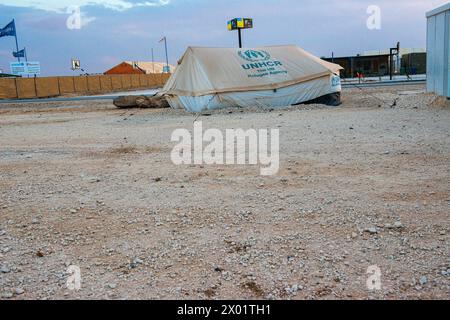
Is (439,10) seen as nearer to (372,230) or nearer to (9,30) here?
(372,230)

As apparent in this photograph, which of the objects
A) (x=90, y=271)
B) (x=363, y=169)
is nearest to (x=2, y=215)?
(x=90, y=271)

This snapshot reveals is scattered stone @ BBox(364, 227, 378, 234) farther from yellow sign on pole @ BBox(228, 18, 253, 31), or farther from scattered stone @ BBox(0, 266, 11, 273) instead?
yellow sign on pole @ BBox(228, 18, 253, 31)

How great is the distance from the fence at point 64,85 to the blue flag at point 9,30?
11.4 metres

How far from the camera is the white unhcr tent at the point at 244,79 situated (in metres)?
17.0

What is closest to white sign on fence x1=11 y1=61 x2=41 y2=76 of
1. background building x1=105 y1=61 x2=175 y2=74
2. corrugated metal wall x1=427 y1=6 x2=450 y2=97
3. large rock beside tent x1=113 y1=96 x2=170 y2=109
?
background building x1=105 y1=61 x2=175 y2=74

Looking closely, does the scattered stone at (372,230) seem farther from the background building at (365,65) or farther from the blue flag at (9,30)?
the blue flag at (9,30)

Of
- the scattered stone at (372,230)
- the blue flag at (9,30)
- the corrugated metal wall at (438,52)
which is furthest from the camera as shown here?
the blue flag at (9,30)

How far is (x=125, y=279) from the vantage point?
3.29 metres

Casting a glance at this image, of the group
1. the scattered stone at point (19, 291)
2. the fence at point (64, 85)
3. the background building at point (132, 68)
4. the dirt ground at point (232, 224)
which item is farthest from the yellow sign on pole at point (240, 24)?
the background building at point (132, 68)

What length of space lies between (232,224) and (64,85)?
37119mm

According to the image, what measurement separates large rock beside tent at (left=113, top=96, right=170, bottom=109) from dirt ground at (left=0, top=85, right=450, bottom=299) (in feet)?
36.1

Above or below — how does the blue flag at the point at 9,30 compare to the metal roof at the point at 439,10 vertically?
above

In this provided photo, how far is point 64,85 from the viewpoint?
37688mm

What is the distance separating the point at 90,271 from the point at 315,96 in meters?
15.9
